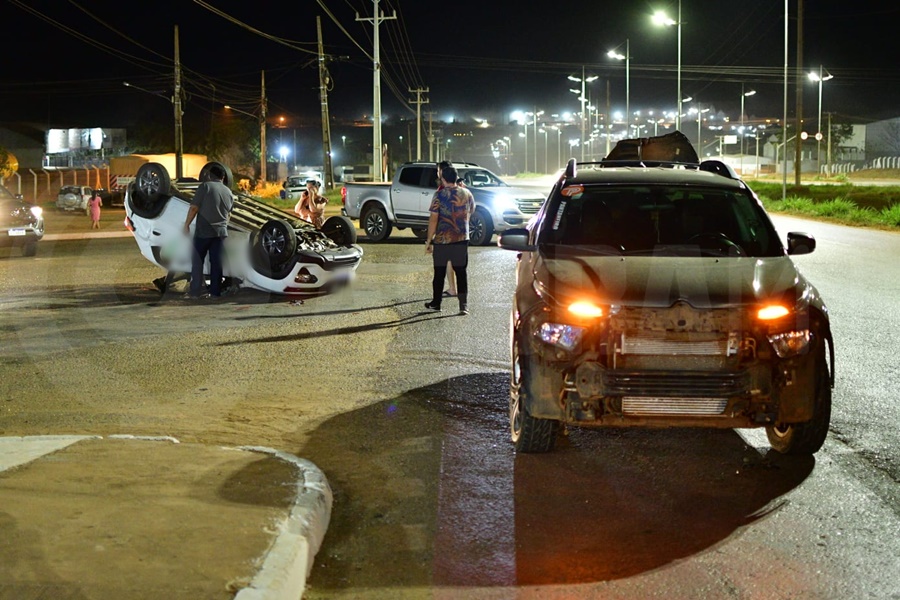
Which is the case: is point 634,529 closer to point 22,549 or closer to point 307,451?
point 307,451

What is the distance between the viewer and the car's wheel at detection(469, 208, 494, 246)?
78.3ft

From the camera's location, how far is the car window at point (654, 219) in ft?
24.6

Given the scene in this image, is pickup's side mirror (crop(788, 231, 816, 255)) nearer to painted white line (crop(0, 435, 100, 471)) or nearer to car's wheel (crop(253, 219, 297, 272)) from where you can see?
painted white line (crop(0, 435, 100, 471))

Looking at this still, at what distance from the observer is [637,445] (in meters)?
6.90

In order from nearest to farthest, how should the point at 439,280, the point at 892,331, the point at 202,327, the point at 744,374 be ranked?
1. the point at 744,374
2. the point at 892,331
3. the point at 202,327
4. the point at 439,280

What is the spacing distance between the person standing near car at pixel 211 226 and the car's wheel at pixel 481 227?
1010 cm

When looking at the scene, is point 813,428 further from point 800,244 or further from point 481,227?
point 481,227

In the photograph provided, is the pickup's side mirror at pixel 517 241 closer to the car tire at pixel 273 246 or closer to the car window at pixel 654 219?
the car window at pixel 654 219

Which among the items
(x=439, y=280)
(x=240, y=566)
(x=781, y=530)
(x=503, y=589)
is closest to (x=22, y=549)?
(x=240, y=566)

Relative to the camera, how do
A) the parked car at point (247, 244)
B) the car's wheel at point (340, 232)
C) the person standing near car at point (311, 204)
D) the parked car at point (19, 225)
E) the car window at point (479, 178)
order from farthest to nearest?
the car window at point (479, 178) → the parked car at point (19, 225) → the person standing near car at point (311, 204) → the car's wheel at point (340, 232) → the parked car at point (247, 244)

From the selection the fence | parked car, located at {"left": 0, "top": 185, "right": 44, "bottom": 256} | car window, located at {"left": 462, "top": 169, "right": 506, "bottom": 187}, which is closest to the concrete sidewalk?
parked car, located at {"left": 0, "top": 185, "right": 44, "bottom": 256}

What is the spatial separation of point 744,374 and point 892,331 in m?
6.19

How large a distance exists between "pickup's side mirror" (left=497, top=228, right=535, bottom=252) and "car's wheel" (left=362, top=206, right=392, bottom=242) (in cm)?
1777

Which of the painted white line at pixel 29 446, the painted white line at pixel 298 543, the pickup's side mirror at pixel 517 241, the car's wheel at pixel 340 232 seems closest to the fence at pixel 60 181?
the car's wheel at pixel 340 232
